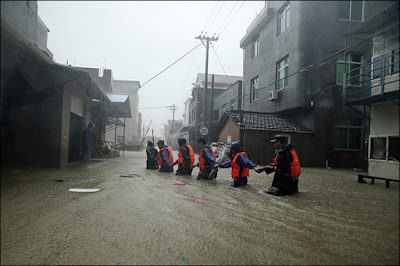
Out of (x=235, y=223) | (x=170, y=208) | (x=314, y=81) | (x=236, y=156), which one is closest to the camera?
(x=235, y=223)

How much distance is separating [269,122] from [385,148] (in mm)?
12074

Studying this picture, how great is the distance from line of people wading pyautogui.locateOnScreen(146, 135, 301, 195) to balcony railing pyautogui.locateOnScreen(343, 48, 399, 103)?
2.75 metres

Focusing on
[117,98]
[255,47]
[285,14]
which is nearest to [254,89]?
[255,47]

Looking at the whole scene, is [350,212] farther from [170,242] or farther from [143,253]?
[143,253]

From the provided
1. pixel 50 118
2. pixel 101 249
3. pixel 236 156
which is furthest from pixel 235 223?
pixel 236 156

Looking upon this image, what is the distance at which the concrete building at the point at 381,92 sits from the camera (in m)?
1.58

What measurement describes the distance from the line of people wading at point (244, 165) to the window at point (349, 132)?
1.60 metres

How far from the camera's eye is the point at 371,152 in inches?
79.9

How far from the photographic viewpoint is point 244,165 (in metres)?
5.87

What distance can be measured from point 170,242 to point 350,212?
2402 millimetres

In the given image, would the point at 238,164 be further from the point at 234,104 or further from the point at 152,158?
the point at 234,104

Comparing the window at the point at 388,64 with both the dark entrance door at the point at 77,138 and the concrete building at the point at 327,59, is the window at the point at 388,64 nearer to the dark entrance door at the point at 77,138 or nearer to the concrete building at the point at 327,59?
the concrete building at the point at 327,59

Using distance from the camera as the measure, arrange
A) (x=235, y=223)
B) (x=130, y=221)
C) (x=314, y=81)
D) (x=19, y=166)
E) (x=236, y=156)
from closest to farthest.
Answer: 1. (x=19, y=166)
2. (x=130, y=221)
3. (x=235, y=223)
4. (x=314, y=81)
5. (x=236, y=156)

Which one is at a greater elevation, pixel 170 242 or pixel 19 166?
pixel 19 166
